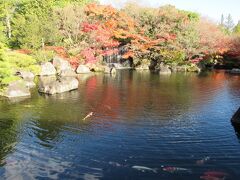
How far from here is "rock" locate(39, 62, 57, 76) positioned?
45.0 metres

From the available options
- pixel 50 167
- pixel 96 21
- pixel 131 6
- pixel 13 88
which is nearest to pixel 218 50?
pixel 131 6

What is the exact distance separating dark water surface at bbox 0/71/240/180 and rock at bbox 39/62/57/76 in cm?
1642

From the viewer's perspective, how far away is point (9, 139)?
1722 centimetres

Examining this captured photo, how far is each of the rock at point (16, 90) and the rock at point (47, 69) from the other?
1460 centimetres

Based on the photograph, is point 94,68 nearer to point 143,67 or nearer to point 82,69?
point 82,69

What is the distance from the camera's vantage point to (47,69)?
45.3 meters

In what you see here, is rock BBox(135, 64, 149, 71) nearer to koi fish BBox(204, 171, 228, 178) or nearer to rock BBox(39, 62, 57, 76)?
rock BBox(39, 62, 57, 76)

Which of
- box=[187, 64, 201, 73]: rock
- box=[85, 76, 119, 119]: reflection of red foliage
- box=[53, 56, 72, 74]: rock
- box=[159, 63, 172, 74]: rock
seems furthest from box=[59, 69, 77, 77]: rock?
box=[187, 64, 201, 73]: rock

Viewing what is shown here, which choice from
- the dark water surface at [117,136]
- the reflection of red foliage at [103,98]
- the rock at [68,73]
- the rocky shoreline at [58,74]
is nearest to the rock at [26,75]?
the rocky shoreline at [58,74]

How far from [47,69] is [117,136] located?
98.4 ft

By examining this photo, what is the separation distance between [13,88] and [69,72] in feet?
56.9

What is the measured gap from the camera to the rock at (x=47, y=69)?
148 feet

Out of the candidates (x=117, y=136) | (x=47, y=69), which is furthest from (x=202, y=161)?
(x=47, y=69)

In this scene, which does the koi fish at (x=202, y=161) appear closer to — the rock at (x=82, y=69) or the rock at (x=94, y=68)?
the rock at (x=82, y=69)
